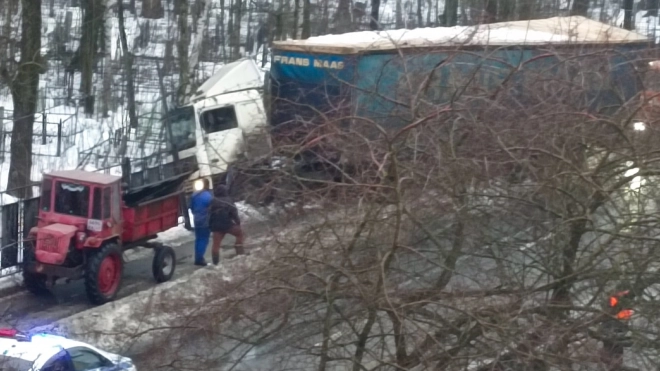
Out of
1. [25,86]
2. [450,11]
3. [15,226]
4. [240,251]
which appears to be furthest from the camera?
[450,11]

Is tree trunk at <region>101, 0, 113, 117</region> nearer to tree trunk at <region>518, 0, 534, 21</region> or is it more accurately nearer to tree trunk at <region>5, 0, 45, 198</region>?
tree trunk at <region>5, 0, 45, 198</region>

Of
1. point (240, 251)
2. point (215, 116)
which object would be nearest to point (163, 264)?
point (215, 116)

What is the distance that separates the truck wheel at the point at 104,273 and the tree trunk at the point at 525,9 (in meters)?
9.34

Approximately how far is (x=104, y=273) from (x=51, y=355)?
5330 mm

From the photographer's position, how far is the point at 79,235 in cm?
1407

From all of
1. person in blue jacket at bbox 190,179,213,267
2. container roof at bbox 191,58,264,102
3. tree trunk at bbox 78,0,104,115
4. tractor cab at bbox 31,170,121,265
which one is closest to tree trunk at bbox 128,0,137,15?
tree trunk at bbox 78,0,104,115

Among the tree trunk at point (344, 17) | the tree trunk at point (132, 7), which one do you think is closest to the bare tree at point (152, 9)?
the tree trunk at point (132, 7)

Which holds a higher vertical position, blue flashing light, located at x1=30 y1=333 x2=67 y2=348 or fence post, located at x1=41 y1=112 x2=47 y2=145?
blue flashing light, located at x1=30 y1=333 x2=67 y2=348

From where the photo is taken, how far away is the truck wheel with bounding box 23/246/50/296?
14.2m

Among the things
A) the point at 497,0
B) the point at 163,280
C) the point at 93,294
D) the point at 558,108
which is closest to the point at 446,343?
the point at 558,108

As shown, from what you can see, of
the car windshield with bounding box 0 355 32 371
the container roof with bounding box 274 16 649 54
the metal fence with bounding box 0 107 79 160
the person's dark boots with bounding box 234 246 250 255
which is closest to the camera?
the person's dark boots with bounding box 234 246 250 255

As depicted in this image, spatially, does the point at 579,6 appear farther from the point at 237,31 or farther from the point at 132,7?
the point at 132,7

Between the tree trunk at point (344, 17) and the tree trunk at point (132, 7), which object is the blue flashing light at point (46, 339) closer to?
the tree trunk at point (344, 17)

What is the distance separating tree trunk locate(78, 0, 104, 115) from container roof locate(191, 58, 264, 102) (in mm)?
2646
